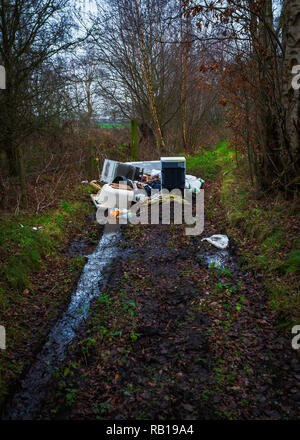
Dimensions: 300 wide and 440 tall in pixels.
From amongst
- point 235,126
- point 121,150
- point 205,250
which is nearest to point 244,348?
point 205,250

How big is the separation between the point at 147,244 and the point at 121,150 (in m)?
9.94

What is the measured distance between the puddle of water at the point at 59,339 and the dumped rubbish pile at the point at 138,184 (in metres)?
2.41

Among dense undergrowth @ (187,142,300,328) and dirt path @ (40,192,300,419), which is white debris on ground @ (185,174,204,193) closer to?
dense undergrowth @ (187,142,300,328)

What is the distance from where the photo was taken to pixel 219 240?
25.3 feet

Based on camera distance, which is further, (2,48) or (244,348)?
(2,48)

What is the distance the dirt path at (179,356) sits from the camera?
340 cm

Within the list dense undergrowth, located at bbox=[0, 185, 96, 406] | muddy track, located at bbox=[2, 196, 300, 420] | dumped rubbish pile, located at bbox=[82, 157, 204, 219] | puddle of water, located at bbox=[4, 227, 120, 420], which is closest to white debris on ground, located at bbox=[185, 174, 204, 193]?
dumped rubbish pile, located at bbox=[82, 157, 204, 219]

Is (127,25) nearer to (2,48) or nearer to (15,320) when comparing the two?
(2,48)

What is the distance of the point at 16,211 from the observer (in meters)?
8.33

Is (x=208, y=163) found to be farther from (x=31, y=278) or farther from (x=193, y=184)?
(x=31, y=278)

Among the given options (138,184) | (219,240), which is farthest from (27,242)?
(138,184)

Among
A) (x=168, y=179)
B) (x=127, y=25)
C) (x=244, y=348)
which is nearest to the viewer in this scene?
(x=244, y=348)

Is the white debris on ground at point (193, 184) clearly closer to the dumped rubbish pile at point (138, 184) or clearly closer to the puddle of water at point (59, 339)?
the dumped rubbish pile at point (138, 184)

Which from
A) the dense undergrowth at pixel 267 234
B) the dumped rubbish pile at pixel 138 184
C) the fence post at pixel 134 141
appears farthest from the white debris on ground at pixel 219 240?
the fence post at pixel 134 141
